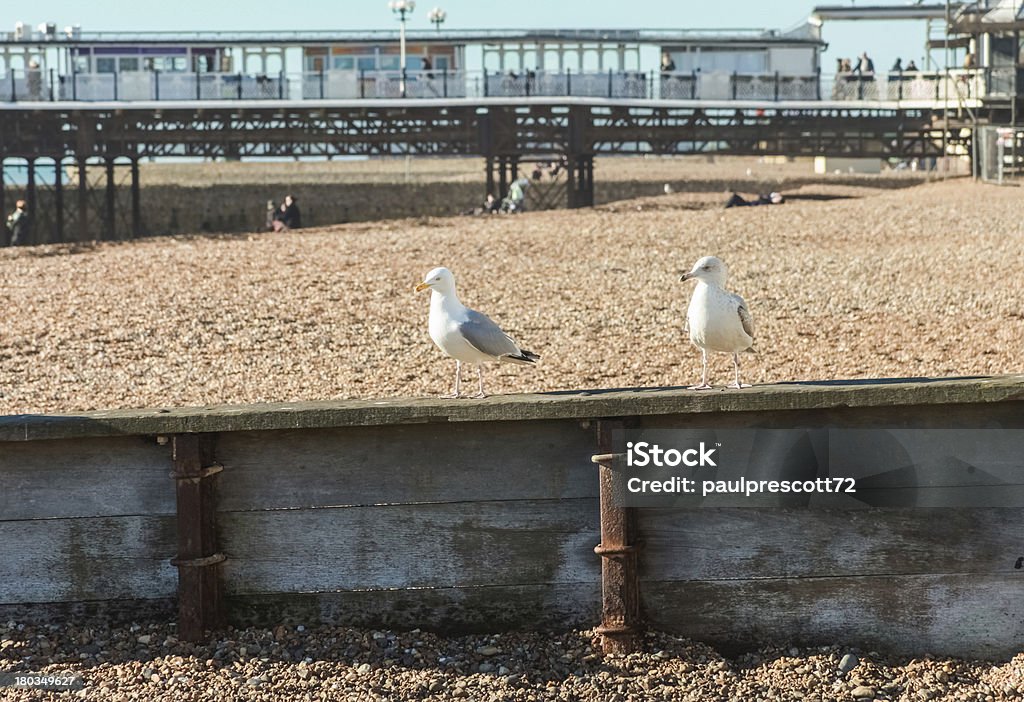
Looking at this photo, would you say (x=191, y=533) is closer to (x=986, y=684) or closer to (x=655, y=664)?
(x=655, y=664)

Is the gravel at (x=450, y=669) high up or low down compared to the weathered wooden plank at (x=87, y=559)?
down

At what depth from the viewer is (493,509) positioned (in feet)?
21.0

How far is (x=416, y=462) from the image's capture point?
638cm

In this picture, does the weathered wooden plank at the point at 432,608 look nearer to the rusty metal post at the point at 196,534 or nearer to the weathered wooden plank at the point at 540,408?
the rusty metal post at the point at 196,534

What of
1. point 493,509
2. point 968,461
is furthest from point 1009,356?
point 493,509

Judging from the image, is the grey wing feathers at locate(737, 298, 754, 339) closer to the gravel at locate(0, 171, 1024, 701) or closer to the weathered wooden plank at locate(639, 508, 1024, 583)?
the weathered wooden plank at locate(639, 508, 1024, 583)

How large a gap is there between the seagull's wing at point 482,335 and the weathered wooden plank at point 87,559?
1555 mm

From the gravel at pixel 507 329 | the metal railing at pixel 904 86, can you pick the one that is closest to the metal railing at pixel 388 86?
the metal railing at pixel 904 86

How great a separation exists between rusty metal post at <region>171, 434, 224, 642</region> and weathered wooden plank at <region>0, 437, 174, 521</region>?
6.2 inches

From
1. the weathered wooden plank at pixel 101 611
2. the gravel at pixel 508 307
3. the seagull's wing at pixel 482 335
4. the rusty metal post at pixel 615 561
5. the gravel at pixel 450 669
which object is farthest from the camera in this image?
the gravel at pixel 508 307

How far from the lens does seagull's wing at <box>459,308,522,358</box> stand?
6.64 metres

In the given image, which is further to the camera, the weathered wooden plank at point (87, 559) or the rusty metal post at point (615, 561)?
the weathered wooden plank at point (87, 559)

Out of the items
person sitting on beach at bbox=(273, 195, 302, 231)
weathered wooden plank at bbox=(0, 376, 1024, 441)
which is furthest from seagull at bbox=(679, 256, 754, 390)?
person sitting on beach at bbox=(273, 195, 302, 231)

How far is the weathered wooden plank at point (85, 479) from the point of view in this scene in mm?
6387
